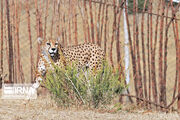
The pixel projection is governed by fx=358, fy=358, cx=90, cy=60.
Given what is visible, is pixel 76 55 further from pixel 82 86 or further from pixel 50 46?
pixel 82 86

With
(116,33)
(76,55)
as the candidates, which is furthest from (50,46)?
(116,33)

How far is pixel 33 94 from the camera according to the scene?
15.1 feet

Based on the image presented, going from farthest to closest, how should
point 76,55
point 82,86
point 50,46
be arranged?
point 76,55, point 50,46, point 82,86

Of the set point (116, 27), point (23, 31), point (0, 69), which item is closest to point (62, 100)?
point (116, 27)

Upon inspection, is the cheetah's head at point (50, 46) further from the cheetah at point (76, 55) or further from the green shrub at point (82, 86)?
the green shrub at point (82, 86)

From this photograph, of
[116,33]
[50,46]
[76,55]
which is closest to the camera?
[116,33]

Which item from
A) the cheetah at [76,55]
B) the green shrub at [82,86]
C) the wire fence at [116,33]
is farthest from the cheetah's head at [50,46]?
the green shrub at [82,86]

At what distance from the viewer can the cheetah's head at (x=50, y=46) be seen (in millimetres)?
4526

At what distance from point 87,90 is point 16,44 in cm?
224

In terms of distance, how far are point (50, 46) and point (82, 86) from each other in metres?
1.15

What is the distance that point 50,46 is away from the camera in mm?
4590

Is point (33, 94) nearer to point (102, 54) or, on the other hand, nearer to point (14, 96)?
point (14, 96)

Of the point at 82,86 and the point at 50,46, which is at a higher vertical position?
the point at 50,46

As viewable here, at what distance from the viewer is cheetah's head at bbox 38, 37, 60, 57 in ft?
14.8
